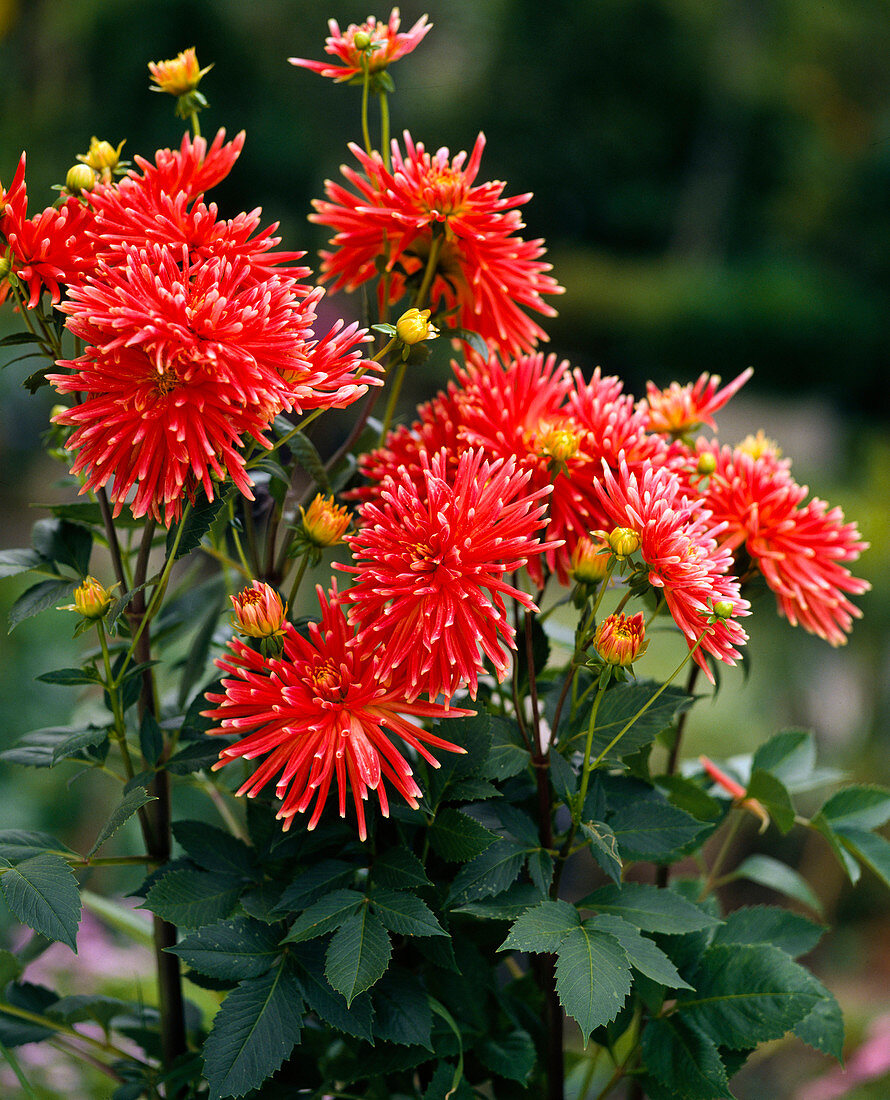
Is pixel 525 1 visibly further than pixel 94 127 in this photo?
Yes

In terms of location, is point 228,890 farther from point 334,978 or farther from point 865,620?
point 865,620

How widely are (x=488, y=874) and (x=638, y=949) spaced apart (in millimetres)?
59

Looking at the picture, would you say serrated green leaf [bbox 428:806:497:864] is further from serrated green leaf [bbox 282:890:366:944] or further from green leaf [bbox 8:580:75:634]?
green leaf [bbox 8:580:75:634]

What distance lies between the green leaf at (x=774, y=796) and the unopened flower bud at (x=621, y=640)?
15cm

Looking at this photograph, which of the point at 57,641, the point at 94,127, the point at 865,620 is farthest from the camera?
the point at 94,127

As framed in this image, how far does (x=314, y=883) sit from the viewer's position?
345mm

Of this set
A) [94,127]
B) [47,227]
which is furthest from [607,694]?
[94,127]

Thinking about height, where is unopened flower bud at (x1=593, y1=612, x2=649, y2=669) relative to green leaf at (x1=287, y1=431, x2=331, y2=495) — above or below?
below

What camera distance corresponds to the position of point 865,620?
2.16 meters

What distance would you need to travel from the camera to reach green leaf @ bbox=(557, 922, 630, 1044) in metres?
0.30

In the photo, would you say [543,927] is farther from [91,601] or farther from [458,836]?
[91,601]

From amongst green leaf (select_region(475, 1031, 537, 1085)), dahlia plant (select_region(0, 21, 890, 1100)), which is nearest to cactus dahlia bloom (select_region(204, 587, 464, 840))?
dahlia plant (select_region(0, 21, 890, 1100))

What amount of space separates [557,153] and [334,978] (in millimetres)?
6579

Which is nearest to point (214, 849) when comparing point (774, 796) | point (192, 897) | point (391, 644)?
point (192, 897)
